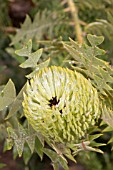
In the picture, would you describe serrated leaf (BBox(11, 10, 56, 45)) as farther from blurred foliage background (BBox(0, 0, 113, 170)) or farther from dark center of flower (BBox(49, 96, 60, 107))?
dark center of flower (BBox(49, 96, 60, 107))

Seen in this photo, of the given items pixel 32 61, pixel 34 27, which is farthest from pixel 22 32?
pixel 32 61

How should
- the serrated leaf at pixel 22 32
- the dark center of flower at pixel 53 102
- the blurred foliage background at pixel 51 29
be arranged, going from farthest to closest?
the serrated leaf at pixel 22 32
the blurred foliage background at pixel 51 29
the dark center of flower at pixel 53 102

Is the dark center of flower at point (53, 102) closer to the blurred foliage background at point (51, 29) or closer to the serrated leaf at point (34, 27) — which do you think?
the blurred foliage background at point (51, 29)

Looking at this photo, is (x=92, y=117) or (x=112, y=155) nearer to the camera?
(x=92, y=117)

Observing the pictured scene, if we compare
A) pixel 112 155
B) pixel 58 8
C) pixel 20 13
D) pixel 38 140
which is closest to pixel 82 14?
pixel 58 8

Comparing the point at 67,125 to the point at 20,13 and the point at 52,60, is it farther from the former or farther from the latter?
the point at 20,13

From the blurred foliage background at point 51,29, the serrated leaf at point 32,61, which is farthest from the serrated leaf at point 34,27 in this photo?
the serrated leaf at point 32,61

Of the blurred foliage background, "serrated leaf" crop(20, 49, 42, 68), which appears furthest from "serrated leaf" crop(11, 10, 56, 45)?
"serrated leaf" crop(20, 49, 42, 68)
